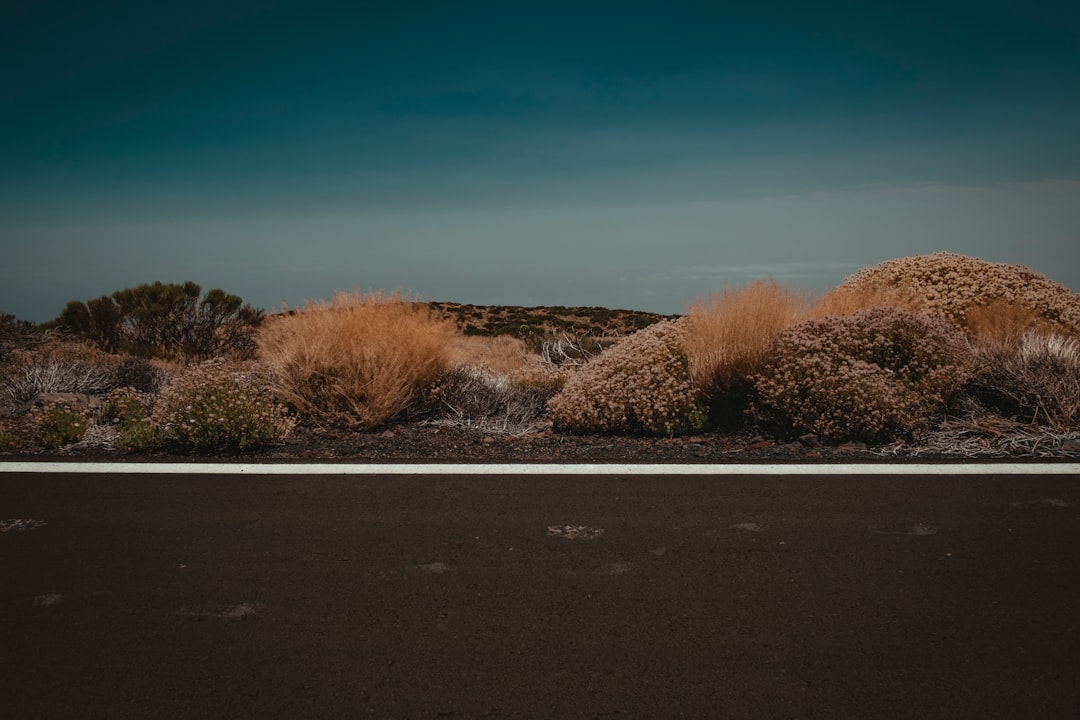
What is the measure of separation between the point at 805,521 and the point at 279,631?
2945 millimetres

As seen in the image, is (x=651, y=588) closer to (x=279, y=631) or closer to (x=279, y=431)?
(x=279, y=631)

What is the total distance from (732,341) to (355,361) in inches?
152

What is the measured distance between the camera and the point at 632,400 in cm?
692

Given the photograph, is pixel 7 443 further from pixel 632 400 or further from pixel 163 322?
pixel 163 322

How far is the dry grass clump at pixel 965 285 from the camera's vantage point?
1005cm

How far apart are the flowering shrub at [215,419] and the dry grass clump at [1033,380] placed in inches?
264

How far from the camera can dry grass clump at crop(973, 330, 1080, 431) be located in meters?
6.56

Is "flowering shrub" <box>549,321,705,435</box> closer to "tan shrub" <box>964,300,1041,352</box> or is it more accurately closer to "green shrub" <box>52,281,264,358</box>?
"tan shrub" <box>964,300,1041,352</box>

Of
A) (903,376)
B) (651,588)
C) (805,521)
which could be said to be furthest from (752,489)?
(903,376)

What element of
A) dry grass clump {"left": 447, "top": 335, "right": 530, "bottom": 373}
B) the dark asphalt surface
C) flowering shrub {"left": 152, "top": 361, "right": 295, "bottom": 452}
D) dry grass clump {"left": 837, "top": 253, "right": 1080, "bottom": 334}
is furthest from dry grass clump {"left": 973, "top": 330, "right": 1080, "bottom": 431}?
flowering shrub {"left": 152, "top": 361, "right": 295, "bottom": 452}

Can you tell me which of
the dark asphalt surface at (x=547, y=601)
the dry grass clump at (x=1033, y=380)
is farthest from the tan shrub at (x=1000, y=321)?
the dark asphalt surface at (x=547, y=601)

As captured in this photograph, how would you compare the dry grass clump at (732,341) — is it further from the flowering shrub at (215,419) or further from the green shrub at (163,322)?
the green shrub at (163,322)

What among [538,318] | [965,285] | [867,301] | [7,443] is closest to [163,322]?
[7,443]

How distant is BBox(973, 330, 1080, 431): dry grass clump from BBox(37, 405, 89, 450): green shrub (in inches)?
337
